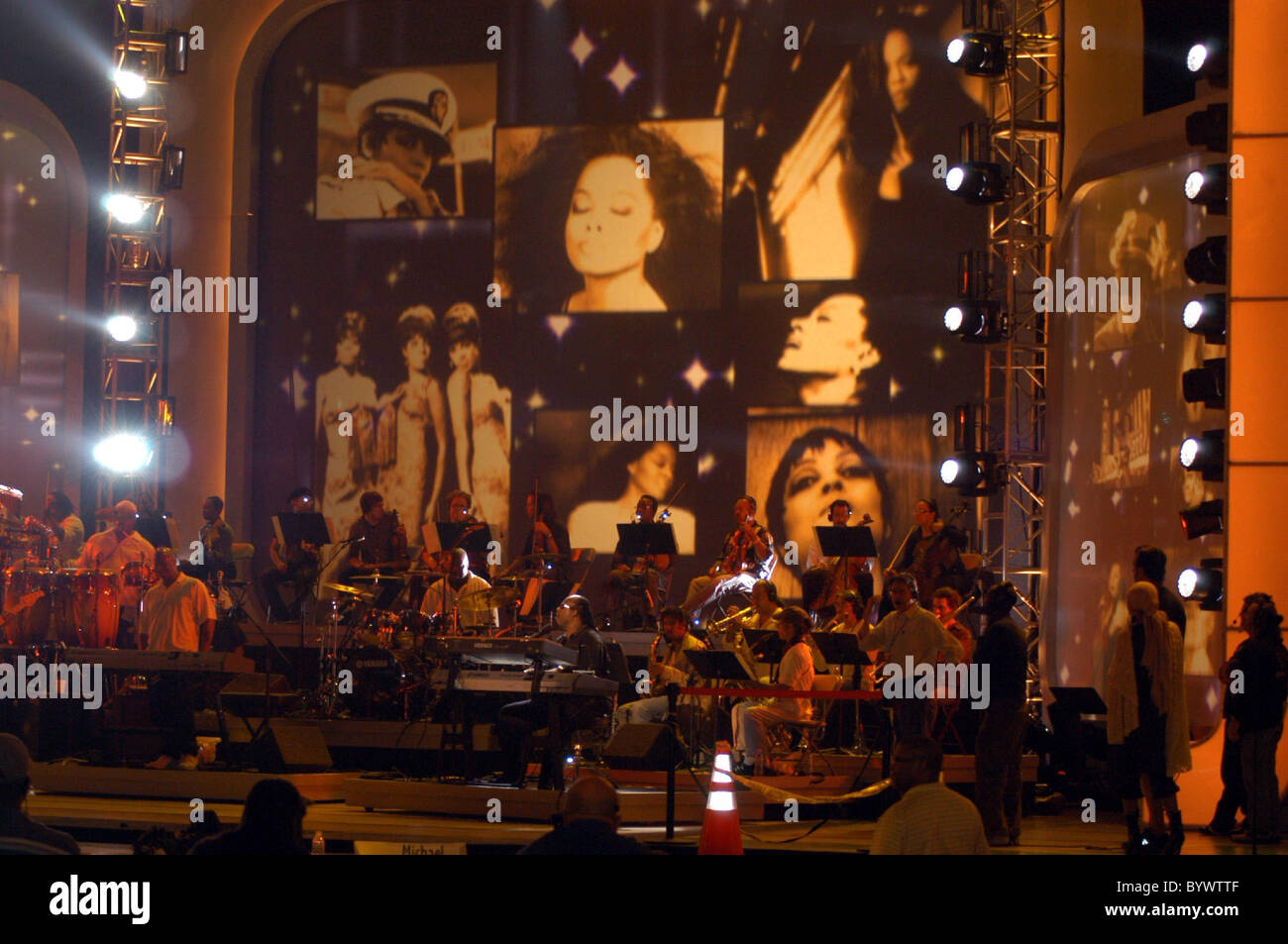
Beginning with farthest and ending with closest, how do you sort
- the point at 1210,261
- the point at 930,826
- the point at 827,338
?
1. the point at 827,338
2. the point at 1210,261
3. the point at 930,826

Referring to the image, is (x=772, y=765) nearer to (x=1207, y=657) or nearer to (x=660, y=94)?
(x=1207, y=657)

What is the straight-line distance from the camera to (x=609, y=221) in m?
16.2

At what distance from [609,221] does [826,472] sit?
3.26 metres

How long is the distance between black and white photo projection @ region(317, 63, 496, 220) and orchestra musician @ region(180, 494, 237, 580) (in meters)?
3.84

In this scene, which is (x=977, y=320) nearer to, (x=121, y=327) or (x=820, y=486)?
(x=820, y=486)

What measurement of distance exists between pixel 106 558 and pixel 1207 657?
28.2 feet

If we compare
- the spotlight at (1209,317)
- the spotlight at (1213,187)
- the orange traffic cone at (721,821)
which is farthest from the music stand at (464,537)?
the spotlight at (1213,187)

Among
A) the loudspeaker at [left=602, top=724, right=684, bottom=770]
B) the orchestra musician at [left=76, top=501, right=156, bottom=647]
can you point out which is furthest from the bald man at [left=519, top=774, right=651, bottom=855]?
the orchestra musician at [left=76, top=501, right=156, bottom=647]

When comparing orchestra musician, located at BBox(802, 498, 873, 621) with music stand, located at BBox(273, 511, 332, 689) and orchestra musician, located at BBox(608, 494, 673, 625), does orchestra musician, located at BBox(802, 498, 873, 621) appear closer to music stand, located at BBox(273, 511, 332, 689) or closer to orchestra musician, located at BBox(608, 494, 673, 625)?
orchestra musician, located at BBox(608, 494, 673, 625)

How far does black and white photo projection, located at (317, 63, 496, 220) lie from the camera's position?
16547mm

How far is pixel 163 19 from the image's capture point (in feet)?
52.7

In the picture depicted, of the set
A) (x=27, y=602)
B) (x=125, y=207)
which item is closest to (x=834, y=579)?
(x=27, y=602)
